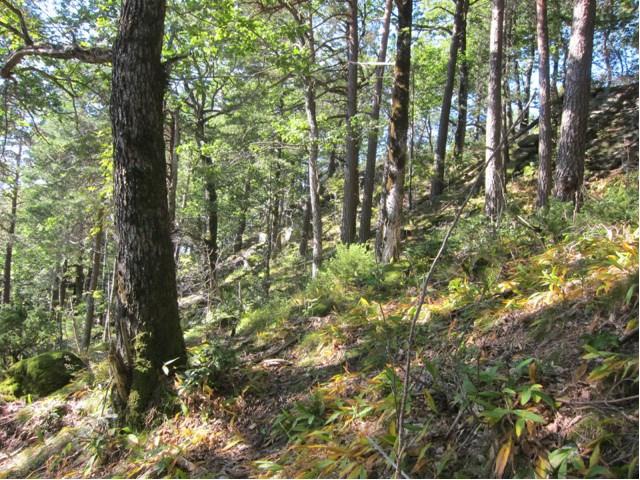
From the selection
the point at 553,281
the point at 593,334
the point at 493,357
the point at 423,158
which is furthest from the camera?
the point at 423,158

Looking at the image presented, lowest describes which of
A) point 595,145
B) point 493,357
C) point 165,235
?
point 493,357

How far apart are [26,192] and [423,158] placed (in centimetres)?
1916

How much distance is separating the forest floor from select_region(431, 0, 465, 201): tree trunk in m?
9.35

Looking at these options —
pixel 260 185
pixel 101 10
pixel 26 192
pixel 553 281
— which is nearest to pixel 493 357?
pixel 553 281

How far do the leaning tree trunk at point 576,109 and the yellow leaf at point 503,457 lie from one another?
6.20 meters

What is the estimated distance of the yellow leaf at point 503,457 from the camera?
226cm

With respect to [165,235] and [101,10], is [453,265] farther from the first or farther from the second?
[101,10]

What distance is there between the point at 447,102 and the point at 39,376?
14.5 metres

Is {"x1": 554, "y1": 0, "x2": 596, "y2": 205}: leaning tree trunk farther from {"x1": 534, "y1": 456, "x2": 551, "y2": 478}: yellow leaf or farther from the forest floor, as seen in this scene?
{"x1": 534, "y1": 456, "x2": 551, "y2": 478}: yellow leaf

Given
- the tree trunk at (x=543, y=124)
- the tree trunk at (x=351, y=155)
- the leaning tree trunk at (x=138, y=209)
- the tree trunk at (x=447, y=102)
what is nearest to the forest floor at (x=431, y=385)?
the leaning tree trunk at (x=138, y=209)

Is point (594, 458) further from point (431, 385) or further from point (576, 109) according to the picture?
point (576, 109)

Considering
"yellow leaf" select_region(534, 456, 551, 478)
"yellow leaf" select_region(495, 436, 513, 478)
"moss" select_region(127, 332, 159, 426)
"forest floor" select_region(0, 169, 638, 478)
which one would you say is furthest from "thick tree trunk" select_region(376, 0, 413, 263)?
"yellow leaf" select_region(534, 456, 551, 478)

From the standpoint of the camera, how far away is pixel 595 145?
44.3 ft

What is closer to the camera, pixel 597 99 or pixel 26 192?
pixel 597 99
